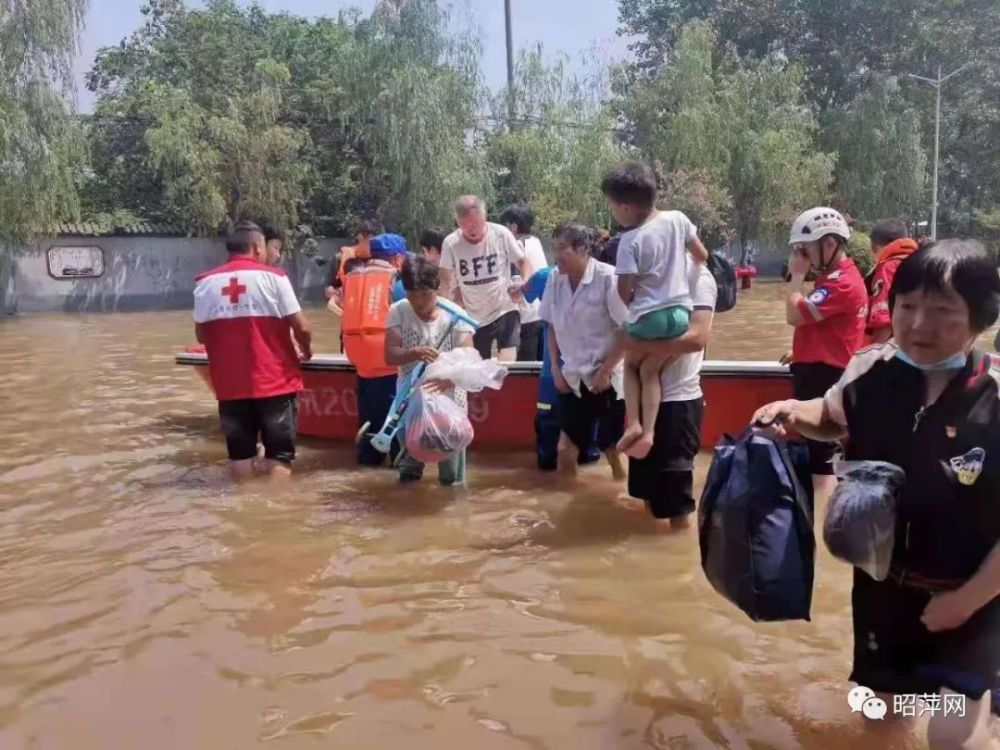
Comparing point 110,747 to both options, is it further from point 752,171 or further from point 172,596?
point 752,171

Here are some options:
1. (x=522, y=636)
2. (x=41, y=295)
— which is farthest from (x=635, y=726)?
(x=41, y=295)

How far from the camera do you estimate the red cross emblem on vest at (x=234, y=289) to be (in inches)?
217

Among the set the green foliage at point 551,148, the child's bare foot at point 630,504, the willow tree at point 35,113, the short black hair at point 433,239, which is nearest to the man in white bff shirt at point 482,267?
the short black hair at point 433,239

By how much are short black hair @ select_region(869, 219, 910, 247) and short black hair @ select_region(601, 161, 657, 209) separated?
83.0 inches

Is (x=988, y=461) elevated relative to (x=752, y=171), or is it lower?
lower

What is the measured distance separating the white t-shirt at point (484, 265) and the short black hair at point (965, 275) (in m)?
5.10

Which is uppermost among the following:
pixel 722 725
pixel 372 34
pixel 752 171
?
pixel 372 34

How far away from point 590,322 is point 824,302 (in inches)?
48.0

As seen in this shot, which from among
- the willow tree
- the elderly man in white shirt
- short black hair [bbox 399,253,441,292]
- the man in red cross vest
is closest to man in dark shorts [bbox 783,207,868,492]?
the elderly man in white shirt

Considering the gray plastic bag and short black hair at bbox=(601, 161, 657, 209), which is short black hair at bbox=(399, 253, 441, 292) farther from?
the gray plastic bag

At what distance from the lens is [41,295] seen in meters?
25.6

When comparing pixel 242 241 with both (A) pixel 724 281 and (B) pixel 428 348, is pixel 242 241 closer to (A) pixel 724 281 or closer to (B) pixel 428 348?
(B) pixel 428 348

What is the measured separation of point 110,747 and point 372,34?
28.2m

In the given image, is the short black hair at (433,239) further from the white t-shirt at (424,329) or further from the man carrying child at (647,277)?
the man carrying child at (647,277)
